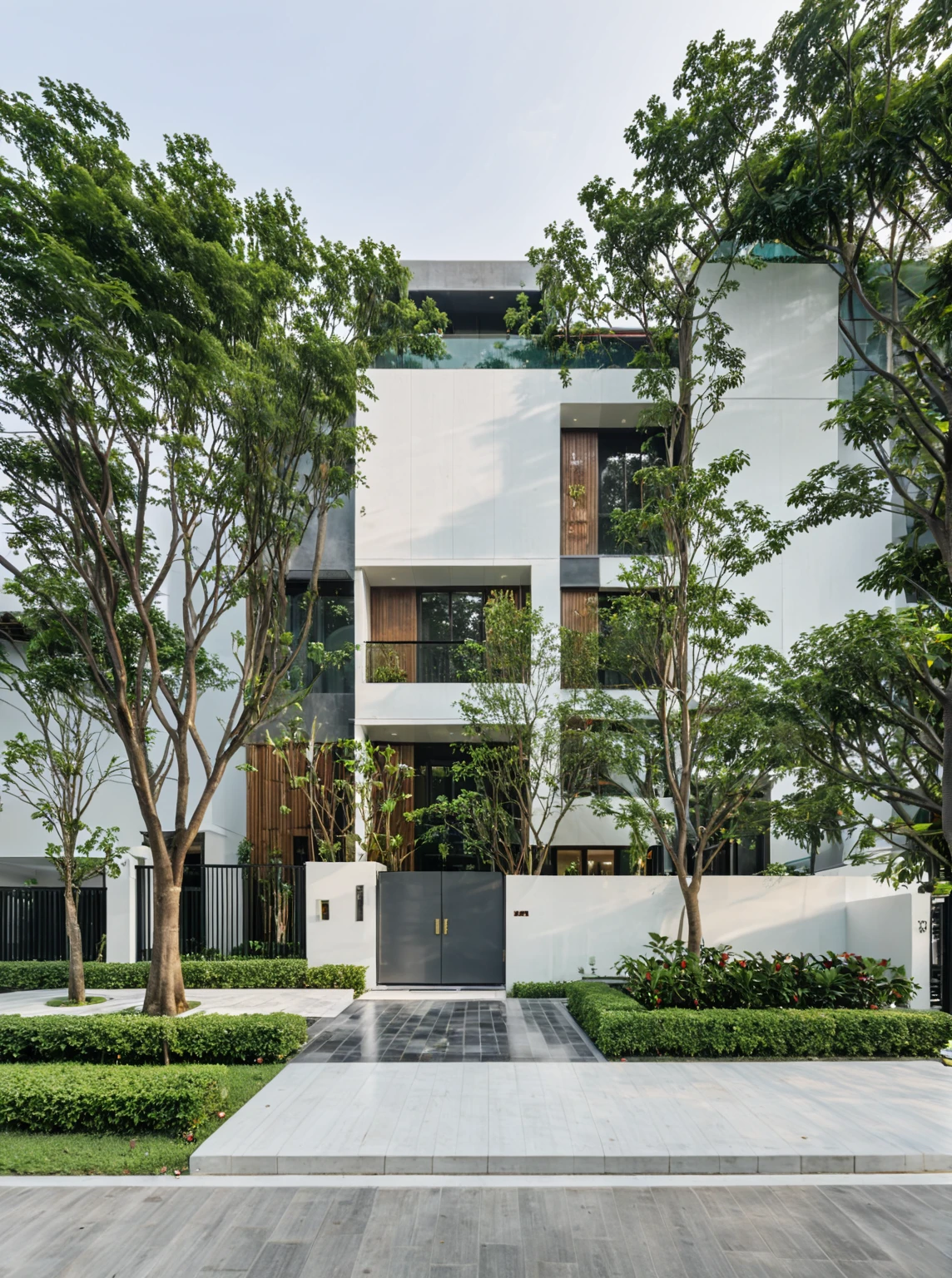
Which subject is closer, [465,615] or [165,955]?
[165,955]

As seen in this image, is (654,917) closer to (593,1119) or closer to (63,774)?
(593,1119)

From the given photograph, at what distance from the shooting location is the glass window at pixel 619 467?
63.9ft

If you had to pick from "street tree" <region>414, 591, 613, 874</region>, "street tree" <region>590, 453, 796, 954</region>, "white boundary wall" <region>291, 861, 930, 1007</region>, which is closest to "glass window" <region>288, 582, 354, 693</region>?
"street tree" <region>414, 591, 613, 874</region>

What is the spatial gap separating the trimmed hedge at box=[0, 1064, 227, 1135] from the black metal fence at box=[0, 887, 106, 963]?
9.73 m

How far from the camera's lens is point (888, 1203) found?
609 centimetres

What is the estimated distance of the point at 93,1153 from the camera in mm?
6953

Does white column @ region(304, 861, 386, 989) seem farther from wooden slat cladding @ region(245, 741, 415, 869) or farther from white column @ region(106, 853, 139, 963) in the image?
wooden slat cladding @ region(245, 741, 415, 869)

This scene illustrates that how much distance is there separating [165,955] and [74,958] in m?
3.61

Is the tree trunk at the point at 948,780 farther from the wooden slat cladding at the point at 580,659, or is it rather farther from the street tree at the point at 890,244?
the wooden slat cladding at the point at 580,659

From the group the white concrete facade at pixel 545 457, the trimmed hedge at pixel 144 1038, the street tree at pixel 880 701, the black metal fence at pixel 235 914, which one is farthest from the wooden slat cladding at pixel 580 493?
the trimmed hedge at pixel 144 1038

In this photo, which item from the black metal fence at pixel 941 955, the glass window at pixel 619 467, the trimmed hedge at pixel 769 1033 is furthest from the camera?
the glass window at pixel 619 467

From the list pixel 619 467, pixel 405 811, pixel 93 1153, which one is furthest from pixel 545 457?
pixel 93 1153

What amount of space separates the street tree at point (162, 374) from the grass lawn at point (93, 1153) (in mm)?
3452

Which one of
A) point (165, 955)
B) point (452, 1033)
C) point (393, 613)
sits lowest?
point (452, 1033)
